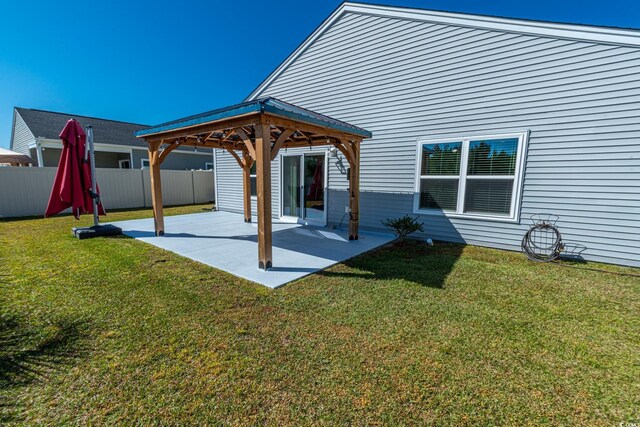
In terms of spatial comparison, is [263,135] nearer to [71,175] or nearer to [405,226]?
[405,226]

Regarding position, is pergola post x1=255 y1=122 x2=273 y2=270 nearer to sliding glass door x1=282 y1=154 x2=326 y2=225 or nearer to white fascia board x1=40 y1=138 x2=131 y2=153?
sliding glass door x1=282 y1=154 x2=326 y2=225

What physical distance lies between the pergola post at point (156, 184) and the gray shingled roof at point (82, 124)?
34.5 feet

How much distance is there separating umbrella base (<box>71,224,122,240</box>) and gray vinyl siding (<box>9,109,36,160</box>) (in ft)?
32.2

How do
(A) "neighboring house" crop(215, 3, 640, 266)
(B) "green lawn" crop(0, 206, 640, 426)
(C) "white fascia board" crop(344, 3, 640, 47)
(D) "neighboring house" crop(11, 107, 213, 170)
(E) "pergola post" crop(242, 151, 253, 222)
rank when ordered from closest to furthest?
(B) "green lawn" crop(0, 206, 640, 426)
(C) "white fascia board" crop(344, 3, 640, 47)
(A) "neighboring house" crop(215, 3, 640, 266)
(E) "pergola post" crop(242, 151, 253, 222)
(D) "neighboring house" crop(11, 107, 213, 170)

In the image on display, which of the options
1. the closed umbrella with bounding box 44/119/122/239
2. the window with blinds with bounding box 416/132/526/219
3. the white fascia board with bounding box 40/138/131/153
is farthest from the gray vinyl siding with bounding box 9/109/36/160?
the window with blinds with bounding box 416/132/526/219

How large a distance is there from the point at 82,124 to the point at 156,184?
13596 mm

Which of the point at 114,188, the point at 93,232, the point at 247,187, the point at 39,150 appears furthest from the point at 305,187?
the point at 39,150

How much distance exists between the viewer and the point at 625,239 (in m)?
4.58

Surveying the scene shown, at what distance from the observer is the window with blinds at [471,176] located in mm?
5402

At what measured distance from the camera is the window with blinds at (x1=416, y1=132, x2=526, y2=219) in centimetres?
540

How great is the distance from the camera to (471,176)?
18.9 feet

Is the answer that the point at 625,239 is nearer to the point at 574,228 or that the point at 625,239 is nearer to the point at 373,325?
the point at 574,228

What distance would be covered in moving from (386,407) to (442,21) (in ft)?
23.3

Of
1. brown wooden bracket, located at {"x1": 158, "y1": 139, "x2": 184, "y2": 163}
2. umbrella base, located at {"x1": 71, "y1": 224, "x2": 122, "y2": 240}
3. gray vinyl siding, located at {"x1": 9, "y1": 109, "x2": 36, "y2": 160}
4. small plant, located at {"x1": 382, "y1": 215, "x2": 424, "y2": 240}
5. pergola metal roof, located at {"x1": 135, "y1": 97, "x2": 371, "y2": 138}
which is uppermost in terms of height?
gray vinyl siding, located at {"x1": 9, "y1": 109, "x2": 36, "y2": 160}
